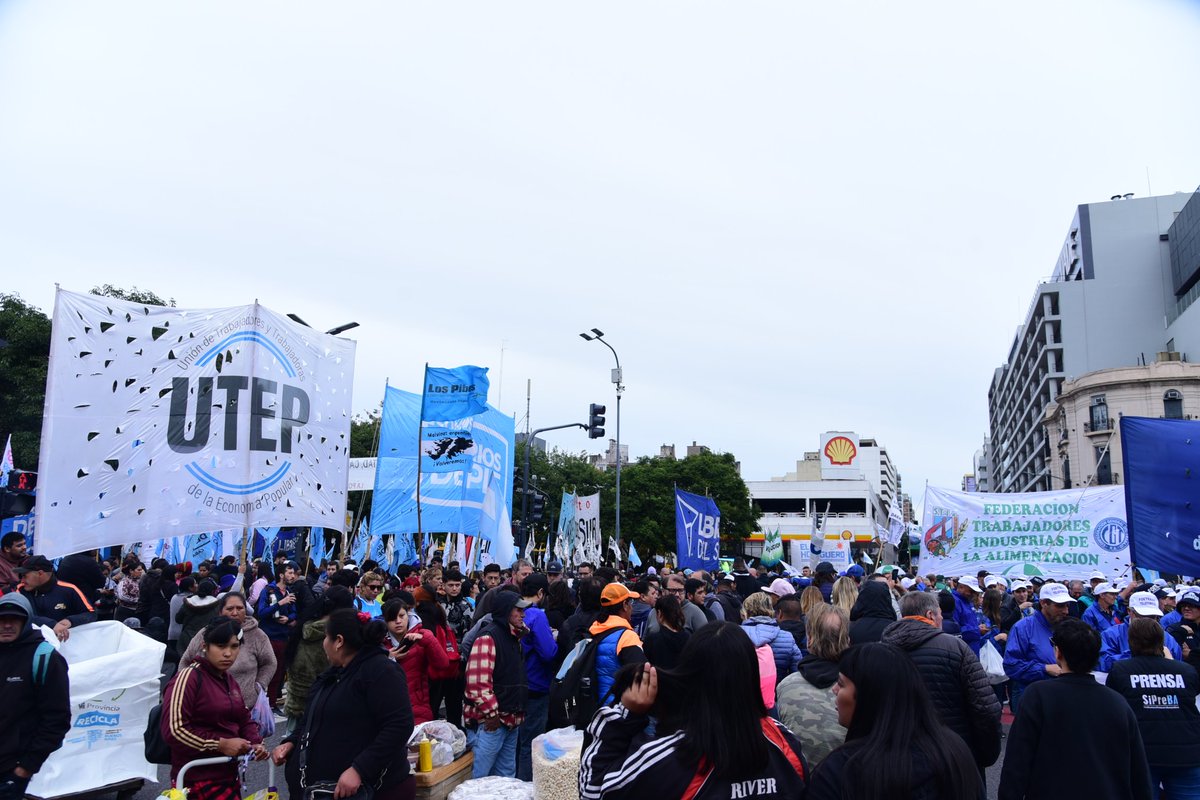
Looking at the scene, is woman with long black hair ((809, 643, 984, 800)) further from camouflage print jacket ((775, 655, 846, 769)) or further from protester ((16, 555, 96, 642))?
protester ((16, 555, 96, 642))

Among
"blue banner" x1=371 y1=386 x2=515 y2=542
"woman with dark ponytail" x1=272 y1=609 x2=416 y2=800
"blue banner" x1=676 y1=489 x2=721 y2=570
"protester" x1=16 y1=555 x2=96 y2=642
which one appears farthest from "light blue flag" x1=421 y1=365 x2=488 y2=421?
"woman with dark ponytail" x1=272 y1=609 x2=416 y2=800

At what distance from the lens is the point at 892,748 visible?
8.93 ft

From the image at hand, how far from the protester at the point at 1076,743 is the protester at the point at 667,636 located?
2.23 metres

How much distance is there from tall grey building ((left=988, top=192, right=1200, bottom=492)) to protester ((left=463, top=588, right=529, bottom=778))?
242 ft

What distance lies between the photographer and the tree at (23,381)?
1348 inches

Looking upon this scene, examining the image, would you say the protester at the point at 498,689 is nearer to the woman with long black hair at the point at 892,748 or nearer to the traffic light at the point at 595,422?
the woman with long black hair at the point at 892,748

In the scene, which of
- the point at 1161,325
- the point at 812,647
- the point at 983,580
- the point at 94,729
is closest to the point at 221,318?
the point at 94,729

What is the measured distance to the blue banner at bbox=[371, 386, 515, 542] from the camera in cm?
1407

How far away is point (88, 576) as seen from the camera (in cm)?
941

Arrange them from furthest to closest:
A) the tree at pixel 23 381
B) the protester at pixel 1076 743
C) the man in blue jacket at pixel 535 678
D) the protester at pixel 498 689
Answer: the tree at pixel 23 381 → the man in blue jacket at pixel 535 678 → the protester at pixel 498 689 → the protester at pixel 1076 743

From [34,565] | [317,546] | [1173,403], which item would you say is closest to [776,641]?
[34,565]

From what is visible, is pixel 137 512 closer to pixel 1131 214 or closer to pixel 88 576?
pixel 88 576

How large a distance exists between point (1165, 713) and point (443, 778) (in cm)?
426

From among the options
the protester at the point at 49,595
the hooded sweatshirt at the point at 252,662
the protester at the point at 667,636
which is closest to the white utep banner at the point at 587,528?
the hooded sweatshirt at the point at 252,662
